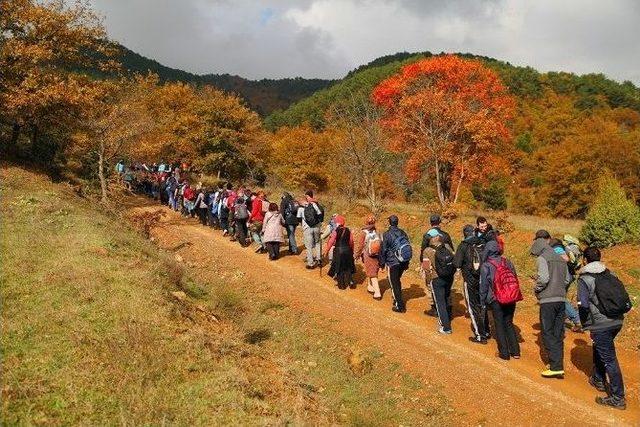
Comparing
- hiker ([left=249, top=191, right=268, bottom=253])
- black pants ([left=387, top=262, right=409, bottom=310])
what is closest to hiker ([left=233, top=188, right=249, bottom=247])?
hiker ([left=249, top=191, right=268, bottom=253])

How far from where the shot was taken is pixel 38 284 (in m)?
8.47

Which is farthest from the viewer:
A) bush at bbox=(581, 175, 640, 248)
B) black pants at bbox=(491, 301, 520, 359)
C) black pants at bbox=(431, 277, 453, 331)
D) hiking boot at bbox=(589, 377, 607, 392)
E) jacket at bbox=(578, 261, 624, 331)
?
bush at bbox=(581, 175, 640, 248)

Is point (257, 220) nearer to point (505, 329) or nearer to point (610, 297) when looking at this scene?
point (505, 329)

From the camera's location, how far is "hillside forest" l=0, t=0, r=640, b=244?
850 inches

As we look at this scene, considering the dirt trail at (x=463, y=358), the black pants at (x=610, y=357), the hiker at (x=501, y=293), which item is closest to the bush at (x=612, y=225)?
the dirt trail at (x=463, y=358)

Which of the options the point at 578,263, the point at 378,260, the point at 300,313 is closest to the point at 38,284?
the point at 300,313

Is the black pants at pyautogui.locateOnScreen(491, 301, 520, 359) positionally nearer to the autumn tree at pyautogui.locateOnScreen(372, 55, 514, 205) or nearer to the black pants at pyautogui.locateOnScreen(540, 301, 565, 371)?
the black pants at pyautogui.locateOnScreen(540, 301, 565, 371)

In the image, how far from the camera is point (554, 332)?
26.9 ft

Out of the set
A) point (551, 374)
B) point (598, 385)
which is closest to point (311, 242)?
point (551, 374)

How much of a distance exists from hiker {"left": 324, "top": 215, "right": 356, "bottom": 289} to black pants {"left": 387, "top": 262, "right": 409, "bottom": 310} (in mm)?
1768

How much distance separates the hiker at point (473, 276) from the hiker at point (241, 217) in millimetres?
8587

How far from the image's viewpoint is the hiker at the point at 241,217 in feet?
54.3

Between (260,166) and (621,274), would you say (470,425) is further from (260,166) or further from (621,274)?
(260,166)

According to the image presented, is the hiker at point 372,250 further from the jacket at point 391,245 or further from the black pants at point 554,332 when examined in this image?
the black pants at point 554,332
